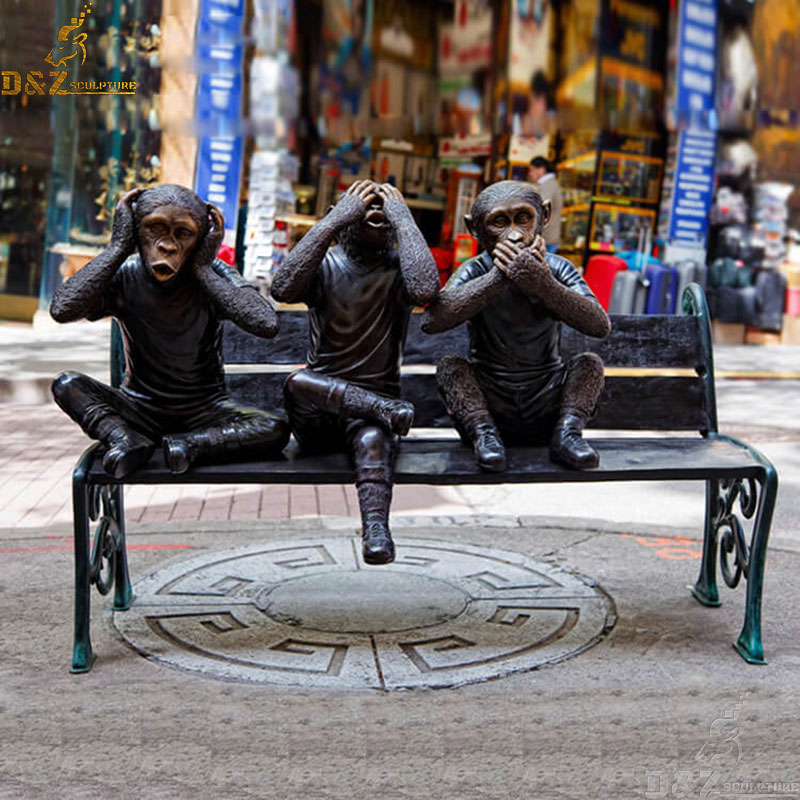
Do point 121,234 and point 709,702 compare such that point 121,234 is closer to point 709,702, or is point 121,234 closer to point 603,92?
point 709,702

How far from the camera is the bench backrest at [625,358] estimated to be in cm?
421

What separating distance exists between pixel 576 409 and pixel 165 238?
157cm

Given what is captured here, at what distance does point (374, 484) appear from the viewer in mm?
3367

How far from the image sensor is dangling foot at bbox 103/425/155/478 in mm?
3271

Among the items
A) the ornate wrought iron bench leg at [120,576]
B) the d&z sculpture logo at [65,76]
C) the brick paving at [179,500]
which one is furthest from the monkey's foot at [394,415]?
the d&z sculpture logo at [65,76]

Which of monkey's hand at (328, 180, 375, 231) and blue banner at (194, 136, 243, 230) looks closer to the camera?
monkey's hand at (328, 180, 375, 231)

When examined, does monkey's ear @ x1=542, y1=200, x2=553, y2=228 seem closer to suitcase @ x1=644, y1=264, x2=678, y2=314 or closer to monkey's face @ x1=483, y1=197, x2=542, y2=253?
monkey's face @ x1=483, y1=197, x2=542, y2=253

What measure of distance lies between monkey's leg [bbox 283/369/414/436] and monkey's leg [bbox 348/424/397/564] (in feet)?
0.17

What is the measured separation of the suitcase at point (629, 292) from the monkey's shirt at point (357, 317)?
10.2 meters

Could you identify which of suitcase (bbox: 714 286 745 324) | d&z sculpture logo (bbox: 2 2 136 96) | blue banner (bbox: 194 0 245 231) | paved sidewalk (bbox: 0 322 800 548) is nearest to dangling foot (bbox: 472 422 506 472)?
paved sidewalk (bbox: 0 322 800 548)

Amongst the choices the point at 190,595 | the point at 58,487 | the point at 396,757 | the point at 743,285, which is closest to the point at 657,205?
the point at 743,285

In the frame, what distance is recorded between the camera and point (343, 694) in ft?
10.4

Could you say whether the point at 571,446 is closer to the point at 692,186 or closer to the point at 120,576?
the point at 120,576

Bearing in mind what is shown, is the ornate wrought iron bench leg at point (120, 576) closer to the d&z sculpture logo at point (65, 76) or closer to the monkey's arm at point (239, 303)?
the monkey's arm at point (239, 303)
